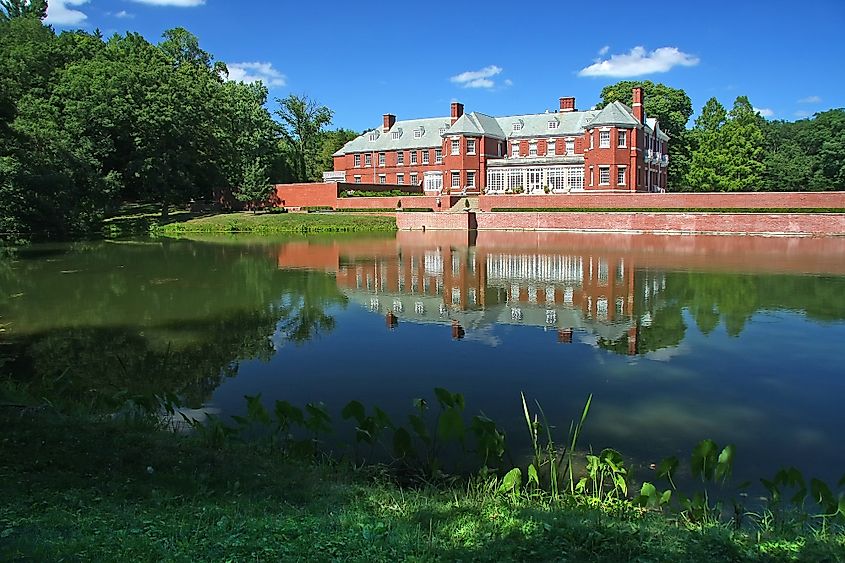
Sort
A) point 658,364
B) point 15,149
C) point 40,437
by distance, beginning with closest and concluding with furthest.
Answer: point 40,437 < point 658,364 < point 15,149

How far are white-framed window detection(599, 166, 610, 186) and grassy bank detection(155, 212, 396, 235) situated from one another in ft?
54.5

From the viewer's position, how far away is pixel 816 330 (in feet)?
38.0

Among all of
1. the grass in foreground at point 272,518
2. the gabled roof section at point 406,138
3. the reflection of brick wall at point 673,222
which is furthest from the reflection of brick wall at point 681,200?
the grass in foreground at point 272,518

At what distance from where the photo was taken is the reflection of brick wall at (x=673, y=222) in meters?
33.7

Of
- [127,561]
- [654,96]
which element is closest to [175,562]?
[127,561]

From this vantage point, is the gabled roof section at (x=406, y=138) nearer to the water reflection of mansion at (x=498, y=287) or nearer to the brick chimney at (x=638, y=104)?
the brick chimney at (x=638, y=104)

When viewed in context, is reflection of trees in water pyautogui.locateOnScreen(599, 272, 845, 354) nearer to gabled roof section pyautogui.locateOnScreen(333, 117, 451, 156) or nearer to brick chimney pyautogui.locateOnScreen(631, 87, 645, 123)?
brick chimney pyautogui.locateOnScreen(631, 87, 645, 123)

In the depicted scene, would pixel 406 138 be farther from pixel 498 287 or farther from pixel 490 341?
pixel 490 341

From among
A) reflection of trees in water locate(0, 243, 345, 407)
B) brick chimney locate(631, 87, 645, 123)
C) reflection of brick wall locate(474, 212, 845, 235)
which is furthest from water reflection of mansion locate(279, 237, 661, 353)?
brick chimney locate(631, 87, 645, 123)

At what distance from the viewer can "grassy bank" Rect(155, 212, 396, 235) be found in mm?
40812

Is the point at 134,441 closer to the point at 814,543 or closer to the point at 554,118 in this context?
the point at 814,543

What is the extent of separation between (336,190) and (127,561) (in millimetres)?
47280

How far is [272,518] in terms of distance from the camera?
4.09 m

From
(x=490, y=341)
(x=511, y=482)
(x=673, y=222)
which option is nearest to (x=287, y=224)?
(x=673, y=222)
